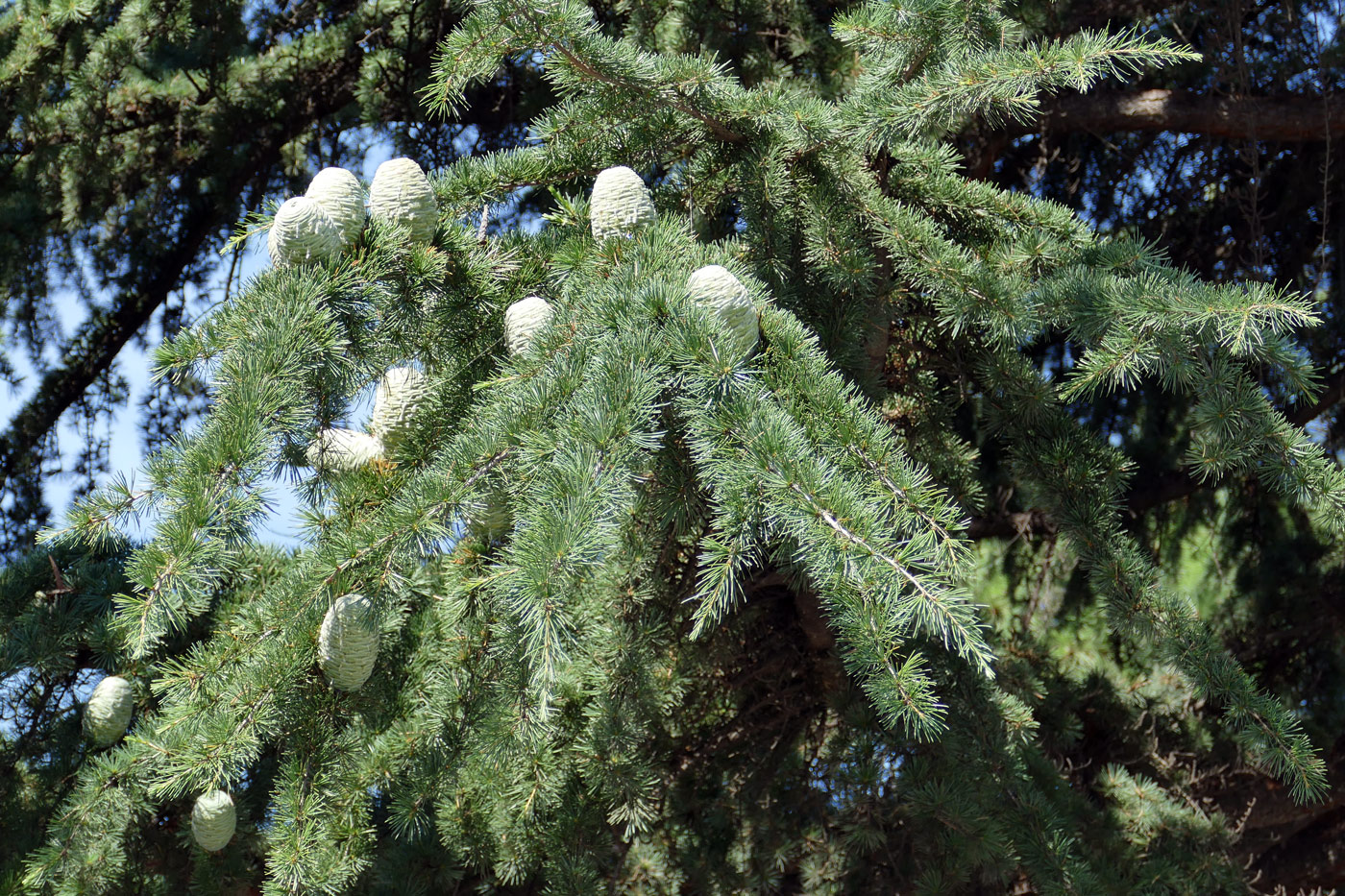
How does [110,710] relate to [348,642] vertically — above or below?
below

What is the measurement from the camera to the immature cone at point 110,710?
A: 1.98 m

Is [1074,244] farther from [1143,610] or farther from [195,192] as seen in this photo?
[195,192]

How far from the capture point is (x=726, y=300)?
1.18m

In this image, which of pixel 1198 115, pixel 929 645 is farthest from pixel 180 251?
pixel 1198 115

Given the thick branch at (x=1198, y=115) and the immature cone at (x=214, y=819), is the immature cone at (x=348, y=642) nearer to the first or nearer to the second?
the immature cone at (x=214, y=819)

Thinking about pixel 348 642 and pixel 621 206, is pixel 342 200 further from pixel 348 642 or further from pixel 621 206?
pixel 348 642

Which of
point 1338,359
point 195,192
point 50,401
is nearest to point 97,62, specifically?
point 195,192

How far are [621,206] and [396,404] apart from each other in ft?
1.27

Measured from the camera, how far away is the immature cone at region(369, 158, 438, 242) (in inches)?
54.0

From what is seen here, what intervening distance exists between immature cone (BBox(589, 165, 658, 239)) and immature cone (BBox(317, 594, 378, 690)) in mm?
539

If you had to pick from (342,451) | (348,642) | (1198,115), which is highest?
(1198,115)

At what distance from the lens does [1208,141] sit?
2.91m

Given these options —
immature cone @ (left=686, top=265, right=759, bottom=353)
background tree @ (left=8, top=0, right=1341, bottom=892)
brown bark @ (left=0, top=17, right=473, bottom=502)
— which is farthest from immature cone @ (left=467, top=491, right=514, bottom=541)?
brown bark @ (left=0, top=17, right=473, bottom=502)

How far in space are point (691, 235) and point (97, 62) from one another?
207 centimetres
